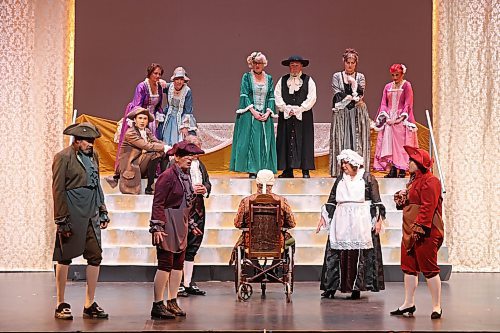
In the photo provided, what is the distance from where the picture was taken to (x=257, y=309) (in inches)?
283

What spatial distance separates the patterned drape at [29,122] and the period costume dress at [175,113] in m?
1.28

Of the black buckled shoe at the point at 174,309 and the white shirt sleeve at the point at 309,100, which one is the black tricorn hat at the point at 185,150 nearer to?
the black buckled shoe at the point at 174,309

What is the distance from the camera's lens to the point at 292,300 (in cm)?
779

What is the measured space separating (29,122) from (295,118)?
310 centimetres

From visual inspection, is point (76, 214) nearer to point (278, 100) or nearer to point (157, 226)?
point (157, 226)

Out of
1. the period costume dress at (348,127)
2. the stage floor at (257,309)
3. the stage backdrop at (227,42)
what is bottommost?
the stage floor at (257,309)

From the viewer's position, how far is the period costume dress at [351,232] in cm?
806

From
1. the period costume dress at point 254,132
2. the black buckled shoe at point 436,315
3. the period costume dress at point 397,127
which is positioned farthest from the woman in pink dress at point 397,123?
the black buckled shoe at point 436,315

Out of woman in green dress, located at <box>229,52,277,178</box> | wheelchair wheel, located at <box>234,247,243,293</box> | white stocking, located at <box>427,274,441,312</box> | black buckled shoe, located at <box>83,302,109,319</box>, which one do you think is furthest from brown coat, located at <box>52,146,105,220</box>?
woman in green dress, located at <box>229,52,277,178</box>

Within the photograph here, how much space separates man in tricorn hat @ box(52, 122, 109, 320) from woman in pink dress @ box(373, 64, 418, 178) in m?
4.88

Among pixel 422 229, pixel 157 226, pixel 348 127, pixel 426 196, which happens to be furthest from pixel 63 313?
pixel 348 127

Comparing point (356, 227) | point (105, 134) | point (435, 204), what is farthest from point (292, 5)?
point (435, 204)

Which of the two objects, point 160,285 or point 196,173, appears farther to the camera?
point 196,173

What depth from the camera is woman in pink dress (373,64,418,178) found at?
35.2 feet
